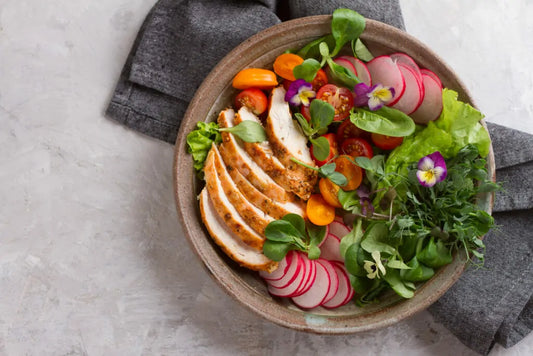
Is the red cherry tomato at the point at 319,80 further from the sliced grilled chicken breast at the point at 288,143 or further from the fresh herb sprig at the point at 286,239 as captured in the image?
the fresh herb sprig at the point at 286,239

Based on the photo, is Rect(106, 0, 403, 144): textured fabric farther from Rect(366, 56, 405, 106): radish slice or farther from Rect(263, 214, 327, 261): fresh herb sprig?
Rect(263, 214, 327, 261): fresh herb sprig

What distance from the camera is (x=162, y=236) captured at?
7.68 feet

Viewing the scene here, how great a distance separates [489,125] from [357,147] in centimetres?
64

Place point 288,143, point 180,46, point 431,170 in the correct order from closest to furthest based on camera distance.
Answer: point 431,170 < point 288,143 < point 180,46

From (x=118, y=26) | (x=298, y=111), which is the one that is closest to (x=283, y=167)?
(x=298, y=111)

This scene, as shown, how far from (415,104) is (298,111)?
0.46m

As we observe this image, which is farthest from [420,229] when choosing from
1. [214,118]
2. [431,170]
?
[214,118]

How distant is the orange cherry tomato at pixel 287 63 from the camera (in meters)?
2.07

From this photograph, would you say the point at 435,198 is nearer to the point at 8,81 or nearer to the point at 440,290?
the point at 440,290

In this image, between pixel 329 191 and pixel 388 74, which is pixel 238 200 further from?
pixel 388 74

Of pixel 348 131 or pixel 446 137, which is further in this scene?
pixel 348 131

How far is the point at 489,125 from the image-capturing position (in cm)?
229

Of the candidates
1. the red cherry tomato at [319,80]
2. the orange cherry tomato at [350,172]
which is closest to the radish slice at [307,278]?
the orange cherry tomato at [350,172]

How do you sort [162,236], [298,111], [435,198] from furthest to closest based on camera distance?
[162,236]
[298,111]
[435,198]
